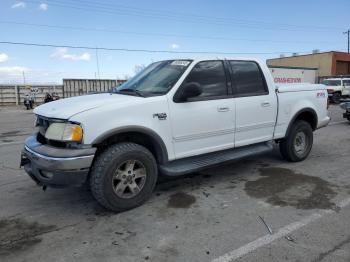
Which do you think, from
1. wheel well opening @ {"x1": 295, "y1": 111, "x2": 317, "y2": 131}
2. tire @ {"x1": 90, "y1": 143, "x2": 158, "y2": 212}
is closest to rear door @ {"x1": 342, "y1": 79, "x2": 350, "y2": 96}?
wheel well opening @ {"x1": 295, "y1": 111, "x2": 317, "y2": 131}

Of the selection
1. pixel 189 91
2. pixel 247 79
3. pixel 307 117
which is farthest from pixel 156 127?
pixel 307 117

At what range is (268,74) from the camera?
5.93 meters

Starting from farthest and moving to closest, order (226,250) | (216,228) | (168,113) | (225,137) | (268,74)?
(268,74)
(225,137)
(168,113)
(216,228)
(226,250)

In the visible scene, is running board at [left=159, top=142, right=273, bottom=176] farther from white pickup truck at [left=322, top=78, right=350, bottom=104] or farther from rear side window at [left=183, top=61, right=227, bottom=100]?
white pickup truck at [left=322, top=78, right=350, bottom=104]

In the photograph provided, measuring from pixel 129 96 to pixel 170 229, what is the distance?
5.78 ft

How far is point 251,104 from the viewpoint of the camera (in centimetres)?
549

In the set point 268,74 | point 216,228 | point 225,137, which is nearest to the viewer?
point 216,228

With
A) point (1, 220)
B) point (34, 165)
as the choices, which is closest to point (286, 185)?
point (34, 165)

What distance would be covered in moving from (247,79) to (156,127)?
193 centimetres

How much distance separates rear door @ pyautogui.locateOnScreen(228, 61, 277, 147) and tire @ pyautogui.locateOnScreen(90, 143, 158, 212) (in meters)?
1.63

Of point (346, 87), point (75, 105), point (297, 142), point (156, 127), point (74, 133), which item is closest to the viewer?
point (74, 133)

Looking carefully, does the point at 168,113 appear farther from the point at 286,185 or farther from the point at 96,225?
the point at 286,185

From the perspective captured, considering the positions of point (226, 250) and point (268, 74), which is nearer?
point (226, 250)

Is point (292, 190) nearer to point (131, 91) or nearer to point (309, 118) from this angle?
point (309, 118)
